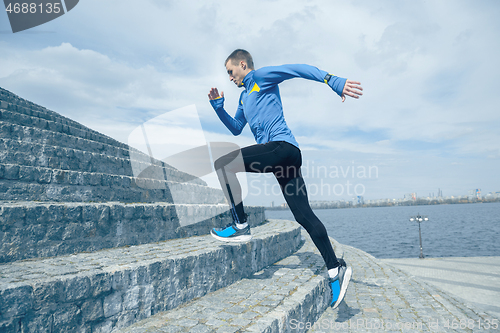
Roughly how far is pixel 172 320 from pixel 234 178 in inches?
62.2

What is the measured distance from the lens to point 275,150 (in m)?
3.02

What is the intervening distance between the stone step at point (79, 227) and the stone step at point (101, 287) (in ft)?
0.71

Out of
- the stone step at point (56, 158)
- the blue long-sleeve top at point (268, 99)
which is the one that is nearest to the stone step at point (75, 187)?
the stone step at point (56, 158)

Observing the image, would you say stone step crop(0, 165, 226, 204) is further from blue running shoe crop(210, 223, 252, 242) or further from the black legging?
the black legging

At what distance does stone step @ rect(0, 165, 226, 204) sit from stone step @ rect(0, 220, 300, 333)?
4.64ft

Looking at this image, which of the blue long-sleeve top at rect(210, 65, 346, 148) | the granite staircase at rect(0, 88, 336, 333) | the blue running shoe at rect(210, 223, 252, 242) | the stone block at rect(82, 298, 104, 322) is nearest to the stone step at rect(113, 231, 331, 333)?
the granite staircase at rect(0, 88, 336, 333)

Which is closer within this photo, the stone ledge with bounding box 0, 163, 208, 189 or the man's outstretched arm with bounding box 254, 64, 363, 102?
the man's outstretched arm with bounding box 254, 64, 363, 102

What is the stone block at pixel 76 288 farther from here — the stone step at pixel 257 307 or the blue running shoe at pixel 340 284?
the blue running shoe at pixel 340 284

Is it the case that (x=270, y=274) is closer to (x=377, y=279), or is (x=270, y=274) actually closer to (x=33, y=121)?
(x=377, y=279)

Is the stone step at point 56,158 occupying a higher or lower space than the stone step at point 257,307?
higher

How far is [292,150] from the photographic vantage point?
10.1 ft

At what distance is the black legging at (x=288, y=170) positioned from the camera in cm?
304

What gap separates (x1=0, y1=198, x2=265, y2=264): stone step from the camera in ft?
9.75

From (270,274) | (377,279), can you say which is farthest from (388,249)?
(270,274)
